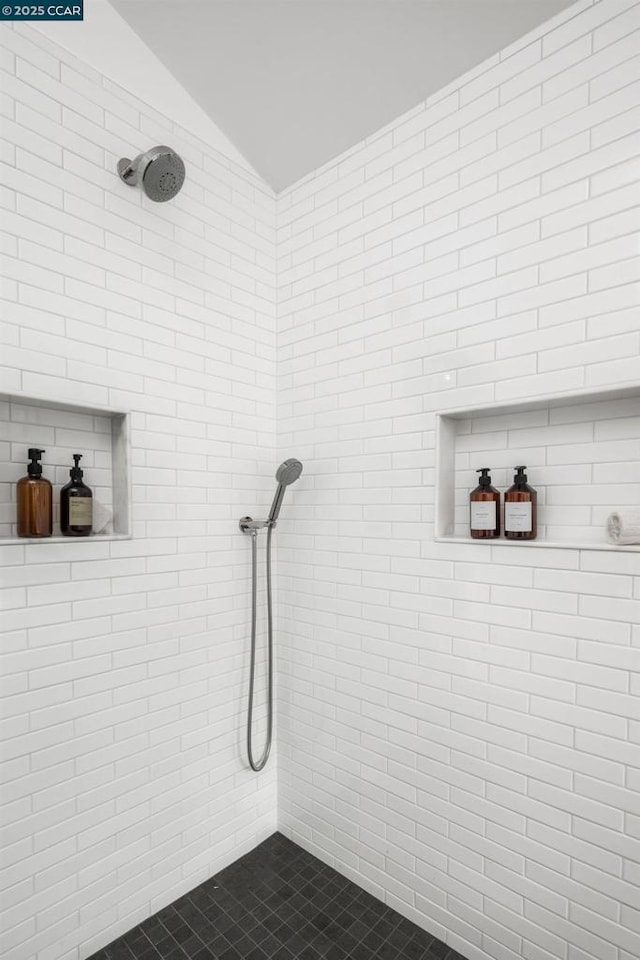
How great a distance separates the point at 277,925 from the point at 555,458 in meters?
1.65

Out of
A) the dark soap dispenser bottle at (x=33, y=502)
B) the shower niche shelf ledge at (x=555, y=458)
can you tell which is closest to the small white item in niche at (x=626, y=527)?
the shower niche shelf ledge at (x=555, y=458)

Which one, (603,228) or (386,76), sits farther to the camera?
(386,76)

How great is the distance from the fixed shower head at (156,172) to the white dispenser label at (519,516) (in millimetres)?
1317

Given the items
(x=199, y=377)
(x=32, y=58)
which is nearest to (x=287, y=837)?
(x=199, y=377)

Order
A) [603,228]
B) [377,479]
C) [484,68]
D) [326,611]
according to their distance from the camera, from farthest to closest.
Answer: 1. [326,611]
2. [377,479]
3. [484,68]
4. [603,228]

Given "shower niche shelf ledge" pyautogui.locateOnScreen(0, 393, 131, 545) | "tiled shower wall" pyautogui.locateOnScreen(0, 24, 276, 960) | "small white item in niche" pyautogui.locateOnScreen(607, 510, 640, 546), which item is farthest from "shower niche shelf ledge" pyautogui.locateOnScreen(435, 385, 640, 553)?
"shower niche shelf ledge" pyautogui.locateOnScreen(0, 393, 131, 545)

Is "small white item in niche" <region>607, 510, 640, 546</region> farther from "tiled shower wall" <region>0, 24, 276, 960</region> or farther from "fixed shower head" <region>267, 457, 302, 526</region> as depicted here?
"tiled shower wall" <region>0, 24, 276, 960</region>

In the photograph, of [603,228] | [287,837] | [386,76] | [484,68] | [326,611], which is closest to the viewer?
[603,228]

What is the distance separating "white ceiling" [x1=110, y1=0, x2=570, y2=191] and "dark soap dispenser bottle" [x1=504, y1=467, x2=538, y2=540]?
1210 millimetres

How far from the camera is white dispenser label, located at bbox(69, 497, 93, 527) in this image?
4.18 ft

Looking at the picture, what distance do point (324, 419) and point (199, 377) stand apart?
1.56ft

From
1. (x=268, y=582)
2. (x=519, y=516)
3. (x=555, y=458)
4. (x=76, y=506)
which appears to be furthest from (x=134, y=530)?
(x=555, y=458)

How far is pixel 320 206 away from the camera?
1.79 meters

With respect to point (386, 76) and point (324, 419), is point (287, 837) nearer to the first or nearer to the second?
point (324, 419)
